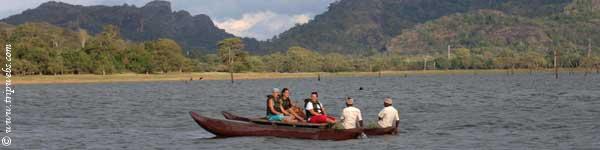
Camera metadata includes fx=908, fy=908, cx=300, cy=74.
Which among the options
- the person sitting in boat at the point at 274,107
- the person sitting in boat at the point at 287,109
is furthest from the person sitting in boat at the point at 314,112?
the person sitting in boat at the point at 274,107

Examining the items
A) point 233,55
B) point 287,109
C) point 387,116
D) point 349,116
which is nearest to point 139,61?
point 233,55

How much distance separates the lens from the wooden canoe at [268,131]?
115ft

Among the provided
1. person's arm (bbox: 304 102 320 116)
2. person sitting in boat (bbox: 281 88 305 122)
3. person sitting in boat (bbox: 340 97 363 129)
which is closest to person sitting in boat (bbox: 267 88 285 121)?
person sitting in boat (bbox: 281 88 305 122)

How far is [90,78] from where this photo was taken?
14662 cm

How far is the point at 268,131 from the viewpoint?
35.9 metres

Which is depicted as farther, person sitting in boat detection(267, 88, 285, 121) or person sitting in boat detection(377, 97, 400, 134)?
person sitting in boat detection(267, 88, 285, 121)

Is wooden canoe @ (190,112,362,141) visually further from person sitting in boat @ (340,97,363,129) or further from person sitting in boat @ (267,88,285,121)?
person sitting in boat @ (267,88,285,121)

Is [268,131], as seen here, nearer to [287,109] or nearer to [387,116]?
[287,109]

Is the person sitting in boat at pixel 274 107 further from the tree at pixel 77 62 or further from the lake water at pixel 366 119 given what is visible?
the tree at pixel 77 62

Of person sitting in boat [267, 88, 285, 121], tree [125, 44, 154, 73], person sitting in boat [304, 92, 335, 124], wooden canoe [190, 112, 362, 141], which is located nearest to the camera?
wooden canoe [190, 112, 362, 141]

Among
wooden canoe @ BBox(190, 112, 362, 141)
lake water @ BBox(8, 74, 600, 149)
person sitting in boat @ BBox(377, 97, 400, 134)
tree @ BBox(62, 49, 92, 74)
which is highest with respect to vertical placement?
tree @ BBox(62, 49, 92, 74)

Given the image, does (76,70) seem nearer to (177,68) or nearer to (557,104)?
(177,68)

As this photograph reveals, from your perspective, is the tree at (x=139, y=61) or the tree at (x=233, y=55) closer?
the tree at (x=139, y=61)

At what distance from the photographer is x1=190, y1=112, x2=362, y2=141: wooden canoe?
35.1 m
